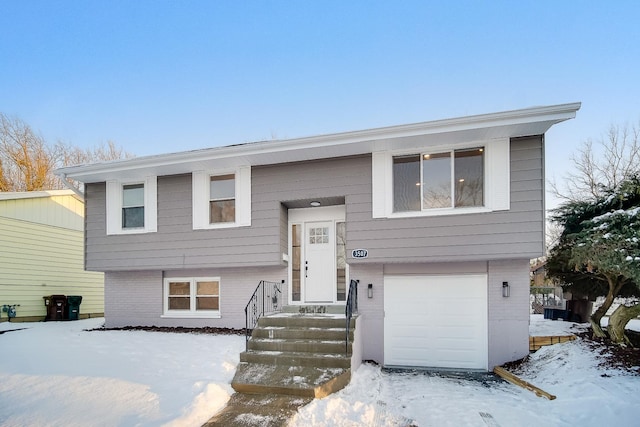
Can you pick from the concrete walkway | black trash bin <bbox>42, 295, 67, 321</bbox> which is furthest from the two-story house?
black trash bin <bbox>42, 295, 67, 321</bbox>

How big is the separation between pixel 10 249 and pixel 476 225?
549 inches

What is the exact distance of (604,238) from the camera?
263 inches

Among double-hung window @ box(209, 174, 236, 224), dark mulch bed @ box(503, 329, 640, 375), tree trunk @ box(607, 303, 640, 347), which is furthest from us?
double-hung window @ box(209, 174, 236, 224)

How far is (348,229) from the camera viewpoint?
26.3ft

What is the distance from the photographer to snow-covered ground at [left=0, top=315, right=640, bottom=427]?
4.40m

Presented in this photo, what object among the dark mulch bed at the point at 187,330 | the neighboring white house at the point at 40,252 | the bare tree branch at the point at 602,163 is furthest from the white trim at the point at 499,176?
the neighboring white house at the point at 40,252

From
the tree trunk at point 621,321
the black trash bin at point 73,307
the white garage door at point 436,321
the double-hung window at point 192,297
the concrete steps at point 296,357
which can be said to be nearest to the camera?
the concrete steps at point 296,357

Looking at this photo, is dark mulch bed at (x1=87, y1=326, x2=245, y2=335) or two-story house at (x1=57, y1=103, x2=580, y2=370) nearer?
two-story house at (x1=57, y1=103, x2=580, y2=370)

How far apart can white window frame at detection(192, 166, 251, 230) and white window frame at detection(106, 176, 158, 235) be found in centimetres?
118

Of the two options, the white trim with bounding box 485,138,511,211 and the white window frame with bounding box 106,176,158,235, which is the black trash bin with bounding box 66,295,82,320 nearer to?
the white window frame with bounding box 106,176,158,235

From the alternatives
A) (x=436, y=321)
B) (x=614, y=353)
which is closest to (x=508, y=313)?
(x=436, y=321)

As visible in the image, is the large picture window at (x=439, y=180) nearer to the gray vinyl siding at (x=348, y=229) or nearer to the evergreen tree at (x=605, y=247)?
the gray vinyl siding at (x=348, y=229)

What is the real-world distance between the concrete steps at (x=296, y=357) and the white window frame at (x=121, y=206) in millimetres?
4431

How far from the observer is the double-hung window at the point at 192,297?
9672 mm
